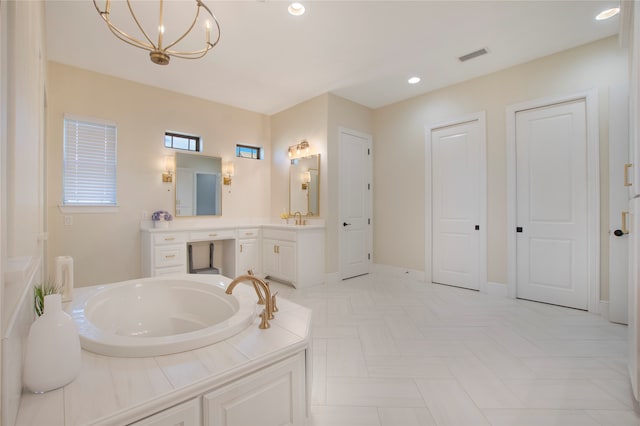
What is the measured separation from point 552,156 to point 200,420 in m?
4.03

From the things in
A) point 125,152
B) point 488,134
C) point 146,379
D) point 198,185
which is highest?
point 488,134

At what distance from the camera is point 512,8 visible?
8.23ft

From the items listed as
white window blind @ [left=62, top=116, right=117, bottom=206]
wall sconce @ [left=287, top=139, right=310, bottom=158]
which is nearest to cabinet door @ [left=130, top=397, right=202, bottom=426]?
white window blind @ [left=62, top=116, right=117, bottom=206]

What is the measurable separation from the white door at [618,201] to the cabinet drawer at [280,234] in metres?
3.47

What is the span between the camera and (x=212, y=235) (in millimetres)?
4098

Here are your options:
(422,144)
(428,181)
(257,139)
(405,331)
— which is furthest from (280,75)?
(405,331)

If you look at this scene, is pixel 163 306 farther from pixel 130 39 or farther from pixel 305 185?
pixel 305 185

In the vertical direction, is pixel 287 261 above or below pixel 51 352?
below

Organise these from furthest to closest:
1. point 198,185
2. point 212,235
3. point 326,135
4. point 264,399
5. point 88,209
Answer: point 198,185 < point 326,135 < point 212,235 < point 88,209 < point 264,399

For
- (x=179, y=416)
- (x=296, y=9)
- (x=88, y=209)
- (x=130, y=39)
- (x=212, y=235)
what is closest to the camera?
(x=179, y=416)

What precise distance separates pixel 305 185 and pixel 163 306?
2691 millimetres

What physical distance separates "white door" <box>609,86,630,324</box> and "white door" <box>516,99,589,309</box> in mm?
222

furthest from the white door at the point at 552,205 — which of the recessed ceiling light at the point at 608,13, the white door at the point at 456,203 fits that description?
the recessed ceiling light at the point at 608,13

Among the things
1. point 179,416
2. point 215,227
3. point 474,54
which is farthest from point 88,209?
point 474,54
